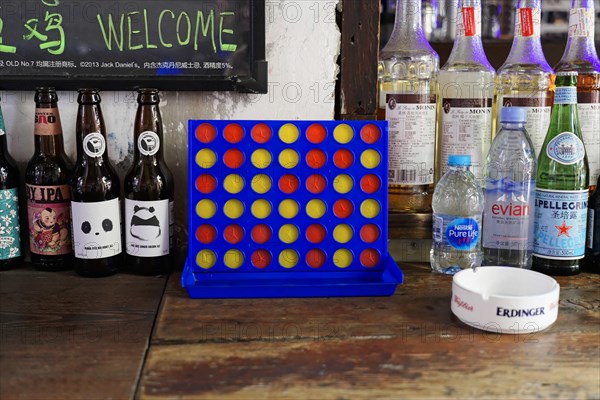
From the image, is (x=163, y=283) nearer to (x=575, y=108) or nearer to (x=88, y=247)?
(x=88, y=247)

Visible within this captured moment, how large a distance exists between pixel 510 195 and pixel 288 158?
408 mm

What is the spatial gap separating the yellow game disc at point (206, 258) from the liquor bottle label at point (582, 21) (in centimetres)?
80

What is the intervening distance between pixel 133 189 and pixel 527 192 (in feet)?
2.32

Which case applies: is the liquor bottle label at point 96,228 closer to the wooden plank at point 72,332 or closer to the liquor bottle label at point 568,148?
the wooden plank at point 72,332

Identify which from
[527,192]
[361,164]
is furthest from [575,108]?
[361,164]

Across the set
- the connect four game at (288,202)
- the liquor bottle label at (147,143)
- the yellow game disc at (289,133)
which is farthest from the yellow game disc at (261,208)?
the liquor bottle label at (147,143)

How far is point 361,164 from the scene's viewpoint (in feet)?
3.80

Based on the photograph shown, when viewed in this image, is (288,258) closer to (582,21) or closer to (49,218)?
(49,218)

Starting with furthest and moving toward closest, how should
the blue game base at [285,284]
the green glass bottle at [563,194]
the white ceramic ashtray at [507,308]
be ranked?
1. the green glass bottle at [563,194]
2. the blue game base at [285,284]
3. the white ceramic ashtray at [507,308]

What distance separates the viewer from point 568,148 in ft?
3.92

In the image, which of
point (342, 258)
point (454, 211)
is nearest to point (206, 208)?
point (342, 258)

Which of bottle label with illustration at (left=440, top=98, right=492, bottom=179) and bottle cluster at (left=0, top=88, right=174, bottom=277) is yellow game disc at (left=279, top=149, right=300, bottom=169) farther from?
bottle label with illustration at (left=440, top=98, right=492, bottom=179)

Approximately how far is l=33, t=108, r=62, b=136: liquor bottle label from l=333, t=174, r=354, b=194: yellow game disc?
20.4 inches

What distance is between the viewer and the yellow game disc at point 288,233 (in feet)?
3.78
